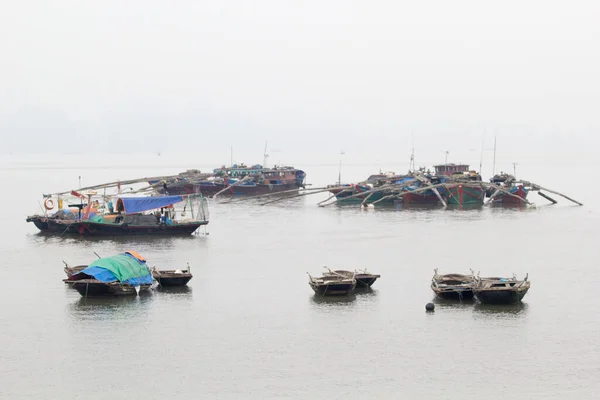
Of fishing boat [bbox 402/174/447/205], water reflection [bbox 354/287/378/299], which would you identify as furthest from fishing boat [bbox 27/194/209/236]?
fishing boat [bbox 402/174/447/205]

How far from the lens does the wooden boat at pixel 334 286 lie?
131 feet

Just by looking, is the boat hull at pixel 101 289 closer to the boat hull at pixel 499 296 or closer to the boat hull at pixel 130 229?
the boat hull at pixel 499 296

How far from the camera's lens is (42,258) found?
55000 millimetres

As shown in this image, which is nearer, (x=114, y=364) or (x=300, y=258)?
(x=114, y=364)

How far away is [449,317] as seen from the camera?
36.2 metres

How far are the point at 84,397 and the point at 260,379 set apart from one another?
634 cm

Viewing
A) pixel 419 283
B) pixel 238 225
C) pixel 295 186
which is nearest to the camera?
pixel 419 283

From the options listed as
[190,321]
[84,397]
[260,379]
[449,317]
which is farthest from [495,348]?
[84,397]

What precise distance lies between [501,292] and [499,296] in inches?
10.1

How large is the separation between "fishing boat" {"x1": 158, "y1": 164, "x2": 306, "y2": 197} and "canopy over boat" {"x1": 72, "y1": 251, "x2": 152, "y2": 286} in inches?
2612

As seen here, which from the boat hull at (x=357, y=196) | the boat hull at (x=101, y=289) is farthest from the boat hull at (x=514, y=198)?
the boat hull at (x=101, y=289)

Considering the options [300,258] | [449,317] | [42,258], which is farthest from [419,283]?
[42,258]

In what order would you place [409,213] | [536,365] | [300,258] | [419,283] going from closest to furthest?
[536,365], [419,283], [300,258], [409,213]

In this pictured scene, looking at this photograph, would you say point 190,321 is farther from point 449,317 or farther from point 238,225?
point 238,225
